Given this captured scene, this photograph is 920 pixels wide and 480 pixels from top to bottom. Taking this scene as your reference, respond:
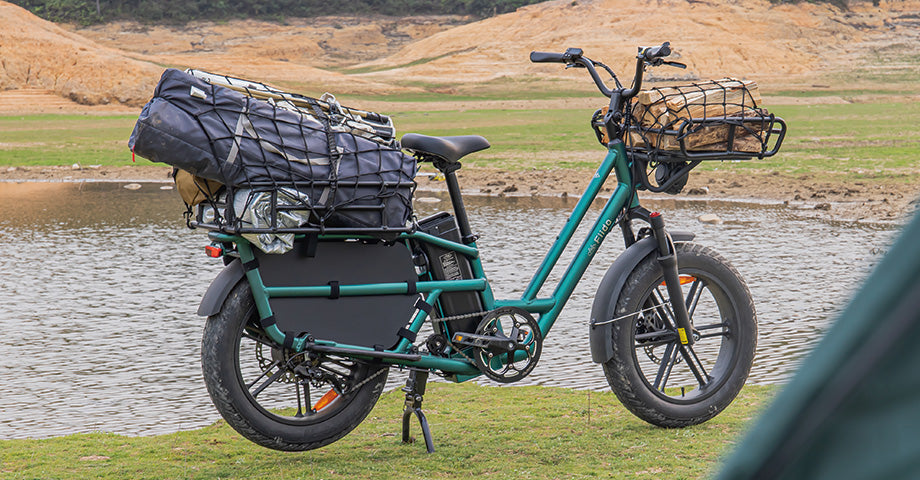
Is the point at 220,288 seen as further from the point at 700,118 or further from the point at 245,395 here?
the point at 700,118

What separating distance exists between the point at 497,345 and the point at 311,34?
69465mm

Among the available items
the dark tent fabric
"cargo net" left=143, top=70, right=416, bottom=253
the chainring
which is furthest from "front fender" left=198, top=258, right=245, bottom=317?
the dark tent fabric

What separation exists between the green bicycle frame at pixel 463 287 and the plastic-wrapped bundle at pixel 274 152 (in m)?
0.26

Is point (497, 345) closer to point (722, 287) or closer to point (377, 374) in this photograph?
point (377, 374)

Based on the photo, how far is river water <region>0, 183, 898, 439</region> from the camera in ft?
21.7

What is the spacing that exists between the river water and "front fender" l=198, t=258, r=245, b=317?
1.81 m

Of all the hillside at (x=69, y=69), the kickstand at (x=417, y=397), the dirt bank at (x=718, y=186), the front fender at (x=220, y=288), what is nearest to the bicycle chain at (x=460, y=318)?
the kickstand at (x=417, y=397)

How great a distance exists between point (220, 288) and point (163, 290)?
623cm

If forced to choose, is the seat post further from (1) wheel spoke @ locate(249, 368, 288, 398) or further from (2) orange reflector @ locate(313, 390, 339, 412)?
(1) wheel spoke @ locate(249, 368, 288, 398)

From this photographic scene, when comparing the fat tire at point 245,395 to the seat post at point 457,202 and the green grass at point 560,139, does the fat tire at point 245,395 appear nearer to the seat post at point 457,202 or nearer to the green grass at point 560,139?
the seat post at point 457,202

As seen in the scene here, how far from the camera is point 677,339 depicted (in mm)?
5129

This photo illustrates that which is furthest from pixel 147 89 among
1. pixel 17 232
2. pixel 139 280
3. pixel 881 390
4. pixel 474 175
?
pixel 881 390

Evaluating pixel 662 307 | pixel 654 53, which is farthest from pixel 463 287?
Result: pixel 654 53

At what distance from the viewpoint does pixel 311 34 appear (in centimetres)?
7175
